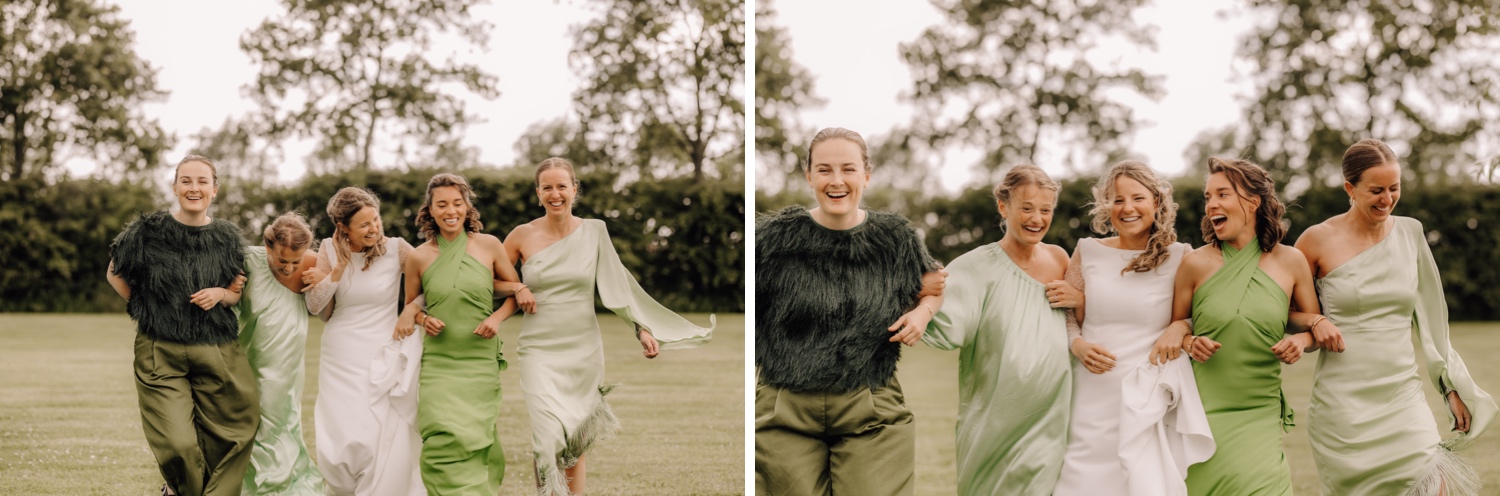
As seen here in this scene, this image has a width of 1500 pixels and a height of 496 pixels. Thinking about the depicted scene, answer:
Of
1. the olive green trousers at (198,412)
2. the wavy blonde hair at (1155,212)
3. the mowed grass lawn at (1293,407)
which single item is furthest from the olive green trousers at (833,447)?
the olive green trousers at (198,412)

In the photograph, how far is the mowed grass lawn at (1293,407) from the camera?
8.14 meters

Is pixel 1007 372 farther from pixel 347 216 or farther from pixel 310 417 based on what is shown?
pixel 310 417

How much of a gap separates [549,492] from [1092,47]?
1614cm

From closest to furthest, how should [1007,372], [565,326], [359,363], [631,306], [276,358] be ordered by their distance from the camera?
[1007,372], [359,363], [565,326], [631,306], [276,358]

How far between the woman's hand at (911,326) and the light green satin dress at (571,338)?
119cm

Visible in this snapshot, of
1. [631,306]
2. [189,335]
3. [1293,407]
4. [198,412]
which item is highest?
[631,306]

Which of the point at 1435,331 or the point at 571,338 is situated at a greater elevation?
the point at 1435,331

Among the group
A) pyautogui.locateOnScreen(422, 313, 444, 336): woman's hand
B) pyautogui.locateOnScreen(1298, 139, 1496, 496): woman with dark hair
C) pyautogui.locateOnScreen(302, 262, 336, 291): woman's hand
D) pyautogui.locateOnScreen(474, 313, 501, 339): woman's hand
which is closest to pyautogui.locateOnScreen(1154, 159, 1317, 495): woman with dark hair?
pyautogui.locateOnScreen(1298, 139, 1496, 496): woman with dark hair

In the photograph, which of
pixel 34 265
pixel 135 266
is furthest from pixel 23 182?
pixel 135 266

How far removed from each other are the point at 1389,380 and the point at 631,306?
320cm

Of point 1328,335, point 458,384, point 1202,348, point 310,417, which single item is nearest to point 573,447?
point 458,384

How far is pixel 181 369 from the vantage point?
5.72m

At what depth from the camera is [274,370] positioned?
6.00 m

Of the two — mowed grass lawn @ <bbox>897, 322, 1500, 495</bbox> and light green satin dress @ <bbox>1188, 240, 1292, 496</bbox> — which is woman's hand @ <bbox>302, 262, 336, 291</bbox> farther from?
light green satin dress @ <bbox>1188, 240, 1292, 496</bbox>
